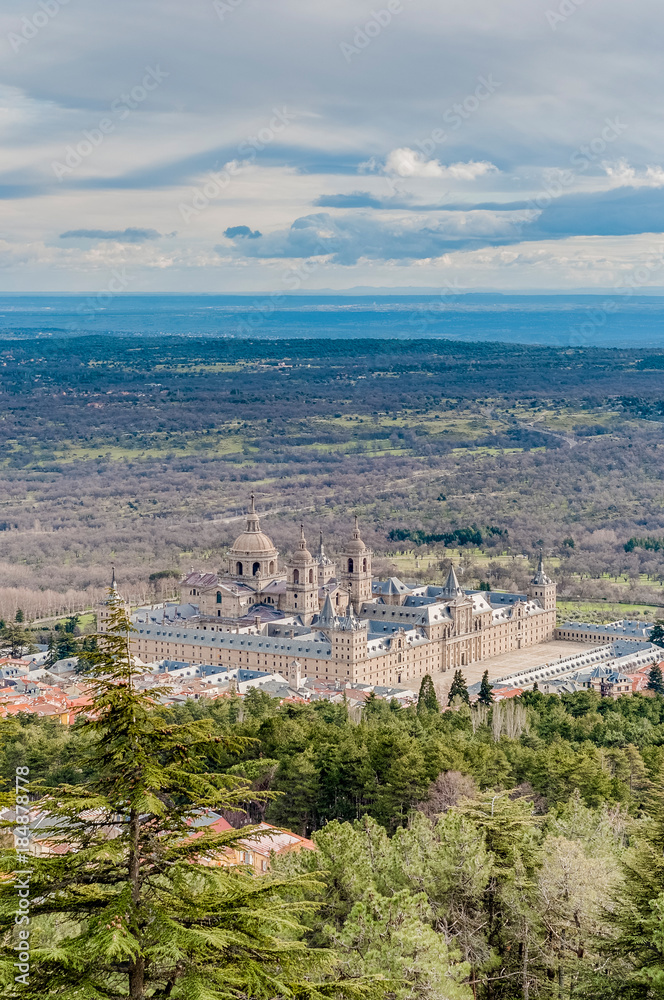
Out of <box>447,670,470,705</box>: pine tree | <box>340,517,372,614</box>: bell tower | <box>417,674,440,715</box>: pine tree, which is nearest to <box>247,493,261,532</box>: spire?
<box>340,517,372,614</box>: bell tower

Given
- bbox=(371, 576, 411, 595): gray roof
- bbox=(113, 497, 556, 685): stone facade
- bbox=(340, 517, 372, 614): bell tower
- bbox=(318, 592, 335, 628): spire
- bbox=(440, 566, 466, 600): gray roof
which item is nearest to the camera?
bbox=(113, 497, 556, 685): stone facade

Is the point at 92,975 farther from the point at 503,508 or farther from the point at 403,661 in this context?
the point at 503,508

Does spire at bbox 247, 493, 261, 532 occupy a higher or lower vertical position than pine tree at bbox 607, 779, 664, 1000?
lower

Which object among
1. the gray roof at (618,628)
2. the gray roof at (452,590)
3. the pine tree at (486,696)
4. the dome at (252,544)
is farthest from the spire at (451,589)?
the pine tree at (486,696)

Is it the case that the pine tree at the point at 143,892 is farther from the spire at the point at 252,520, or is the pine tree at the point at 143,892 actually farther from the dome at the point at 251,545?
the spire at the point at 252,520

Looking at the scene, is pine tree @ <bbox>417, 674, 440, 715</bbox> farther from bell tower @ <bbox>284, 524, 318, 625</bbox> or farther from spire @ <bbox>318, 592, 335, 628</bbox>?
bell tower @ <bbox>284, 524, 318, 625</bbox>

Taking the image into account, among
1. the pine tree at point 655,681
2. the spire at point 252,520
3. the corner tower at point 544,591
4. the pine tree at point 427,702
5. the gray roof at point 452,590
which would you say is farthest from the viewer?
the corner tower at point 544,591
